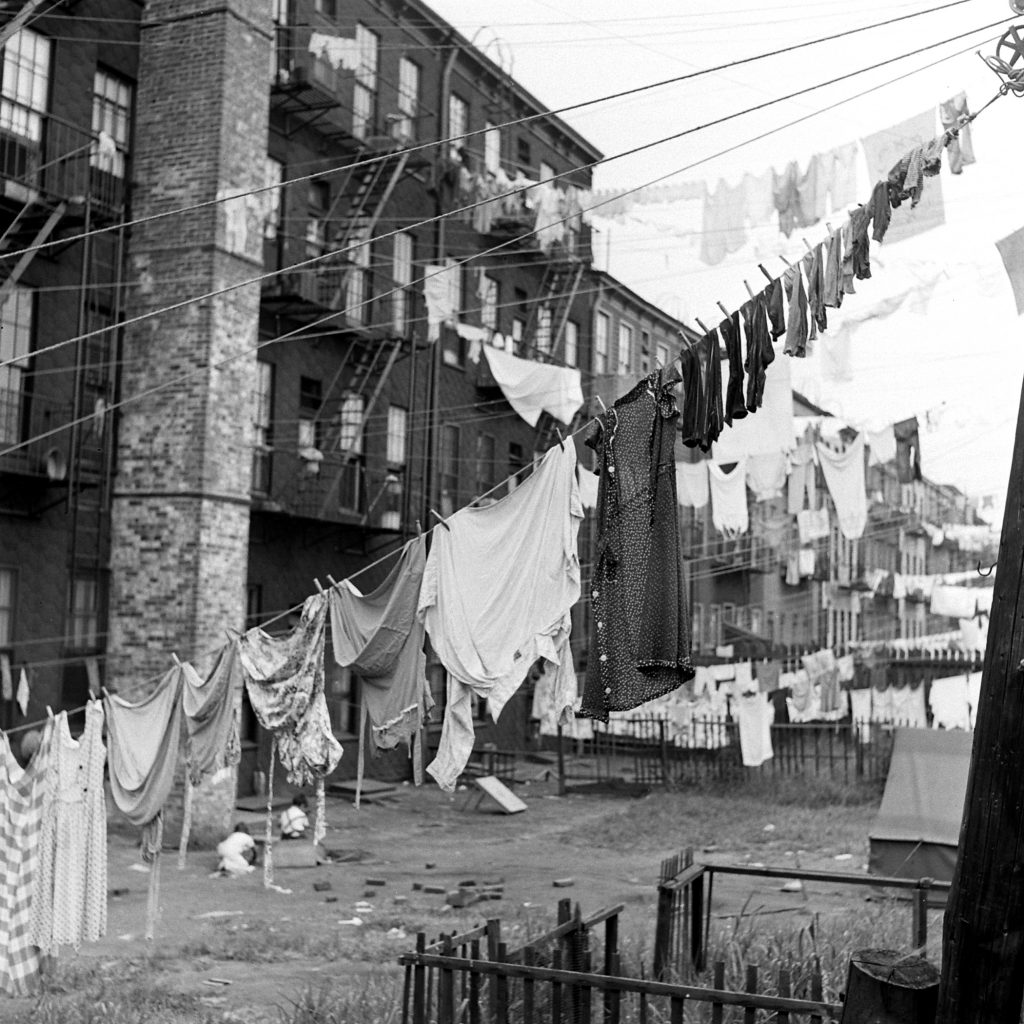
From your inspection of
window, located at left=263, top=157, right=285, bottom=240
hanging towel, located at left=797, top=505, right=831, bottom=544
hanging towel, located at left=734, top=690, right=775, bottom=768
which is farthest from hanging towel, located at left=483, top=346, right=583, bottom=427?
hanging towel, located at left=797, top=505, right=831, bottom=544

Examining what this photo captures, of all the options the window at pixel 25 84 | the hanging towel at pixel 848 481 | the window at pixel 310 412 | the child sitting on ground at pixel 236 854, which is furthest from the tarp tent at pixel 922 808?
the window at pixel 25 84

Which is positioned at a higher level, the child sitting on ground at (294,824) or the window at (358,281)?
the window at (358,281)

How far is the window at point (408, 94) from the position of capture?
25031mm

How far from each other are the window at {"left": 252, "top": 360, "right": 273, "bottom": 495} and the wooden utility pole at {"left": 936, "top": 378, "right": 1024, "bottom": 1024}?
55.8ft

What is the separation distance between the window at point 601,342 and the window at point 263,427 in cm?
1325

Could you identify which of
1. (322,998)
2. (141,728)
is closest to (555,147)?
(141,728)

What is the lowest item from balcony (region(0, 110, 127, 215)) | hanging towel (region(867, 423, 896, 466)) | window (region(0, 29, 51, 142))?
hanging towel (region(867, 423, 896, 466))

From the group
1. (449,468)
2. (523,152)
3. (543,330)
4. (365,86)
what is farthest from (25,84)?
(543,330)

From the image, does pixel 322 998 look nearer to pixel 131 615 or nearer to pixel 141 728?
pixel 141 728

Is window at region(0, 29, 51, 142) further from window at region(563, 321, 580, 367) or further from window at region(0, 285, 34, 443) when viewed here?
window at region(563, 321, 580, 367)

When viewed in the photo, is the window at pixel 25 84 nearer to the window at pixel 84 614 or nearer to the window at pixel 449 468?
the window at pixel 84 614

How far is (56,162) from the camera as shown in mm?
15352

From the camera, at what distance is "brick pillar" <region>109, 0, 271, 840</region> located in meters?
15.7

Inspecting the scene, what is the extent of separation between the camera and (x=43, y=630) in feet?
53.4
